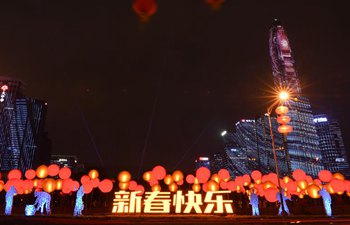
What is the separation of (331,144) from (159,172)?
16801 cm

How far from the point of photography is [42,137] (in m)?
144

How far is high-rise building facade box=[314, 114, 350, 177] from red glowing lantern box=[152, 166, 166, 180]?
150204mm

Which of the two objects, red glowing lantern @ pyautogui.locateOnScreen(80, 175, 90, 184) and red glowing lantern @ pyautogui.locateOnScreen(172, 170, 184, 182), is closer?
red glowing lantern @ pyautogui.locateOnScreen(80, 175, 90, 184)

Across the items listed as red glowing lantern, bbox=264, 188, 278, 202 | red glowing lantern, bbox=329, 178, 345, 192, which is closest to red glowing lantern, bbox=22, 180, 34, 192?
red glowing lantern, bbox=264, 188, 278, 202

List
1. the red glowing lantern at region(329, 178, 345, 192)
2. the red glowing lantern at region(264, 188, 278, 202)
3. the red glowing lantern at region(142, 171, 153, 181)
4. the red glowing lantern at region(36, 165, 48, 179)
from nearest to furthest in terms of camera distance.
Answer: the red glowing lantern at region(329, 178, 345, 192) → the red glowing lantern at region(264, 188, 278, 202) → the red glowing lantern at region(36, 165, 48, 179) → the red glowing lantern at region(142, 171, 153, 181)

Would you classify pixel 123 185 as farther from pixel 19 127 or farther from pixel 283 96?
pixel 19 127

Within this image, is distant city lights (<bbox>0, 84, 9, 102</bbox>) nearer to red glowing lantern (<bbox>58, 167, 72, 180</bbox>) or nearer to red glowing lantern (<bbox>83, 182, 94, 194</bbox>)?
red glowing lantern (<bbox>58, 167, 72, 180</bbox>)

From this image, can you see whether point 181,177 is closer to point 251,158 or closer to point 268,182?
point 268,182

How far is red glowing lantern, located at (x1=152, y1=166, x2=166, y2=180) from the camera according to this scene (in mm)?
22250

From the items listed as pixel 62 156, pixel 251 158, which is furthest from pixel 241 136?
pixel 62 156

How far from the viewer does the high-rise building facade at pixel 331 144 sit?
523 feet

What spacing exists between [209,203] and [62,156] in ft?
614

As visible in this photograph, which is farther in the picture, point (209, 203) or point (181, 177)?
point (181, 177)

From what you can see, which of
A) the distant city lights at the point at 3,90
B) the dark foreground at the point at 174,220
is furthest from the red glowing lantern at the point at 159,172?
the distant city lights at the point at 3,90
